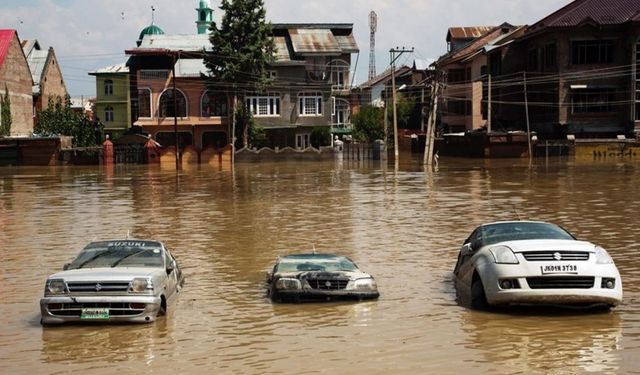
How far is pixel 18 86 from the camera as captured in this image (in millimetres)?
86438

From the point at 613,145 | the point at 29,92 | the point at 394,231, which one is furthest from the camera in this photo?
the point at 29,92

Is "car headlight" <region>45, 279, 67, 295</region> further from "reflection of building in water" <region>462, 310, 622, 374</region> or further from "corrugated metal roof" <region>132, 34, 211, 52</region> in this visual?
"corrugated metal roof" <region>132, 34, 211, 52</region>

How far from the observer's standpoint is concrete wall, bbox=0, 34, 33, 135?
8369 centimetres

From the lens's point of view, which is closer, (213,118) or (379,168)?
(379,168)

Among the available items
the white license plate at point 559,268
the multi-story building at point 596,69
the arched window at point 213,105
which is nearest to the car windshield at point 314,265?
the white license plate at point 559,268

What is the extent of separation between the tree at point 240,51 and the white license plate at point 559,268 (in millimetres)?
68112

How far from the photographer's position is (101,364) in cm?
1105

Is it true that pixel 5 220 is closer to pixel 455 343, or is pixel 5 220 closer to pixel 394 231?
pixel 394 231

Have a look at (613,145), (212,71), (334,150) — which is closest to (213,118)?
(212,71)

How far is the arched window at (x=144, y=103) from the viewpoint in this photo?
82375mm

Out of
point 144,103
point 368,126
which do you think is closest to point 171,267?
point 144,103

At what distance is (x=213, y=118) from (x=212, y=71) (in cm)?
427

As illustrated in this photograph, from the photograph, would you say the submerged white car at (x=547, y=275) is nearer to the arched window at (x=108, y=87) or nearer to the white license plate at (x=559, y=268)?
the white license plate at (x=559, y=268)

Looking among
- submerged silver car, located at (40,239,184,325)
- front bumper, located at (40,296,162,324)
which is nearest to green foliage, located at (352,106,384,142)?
submerged silver car, located at (40,239,184,325)
